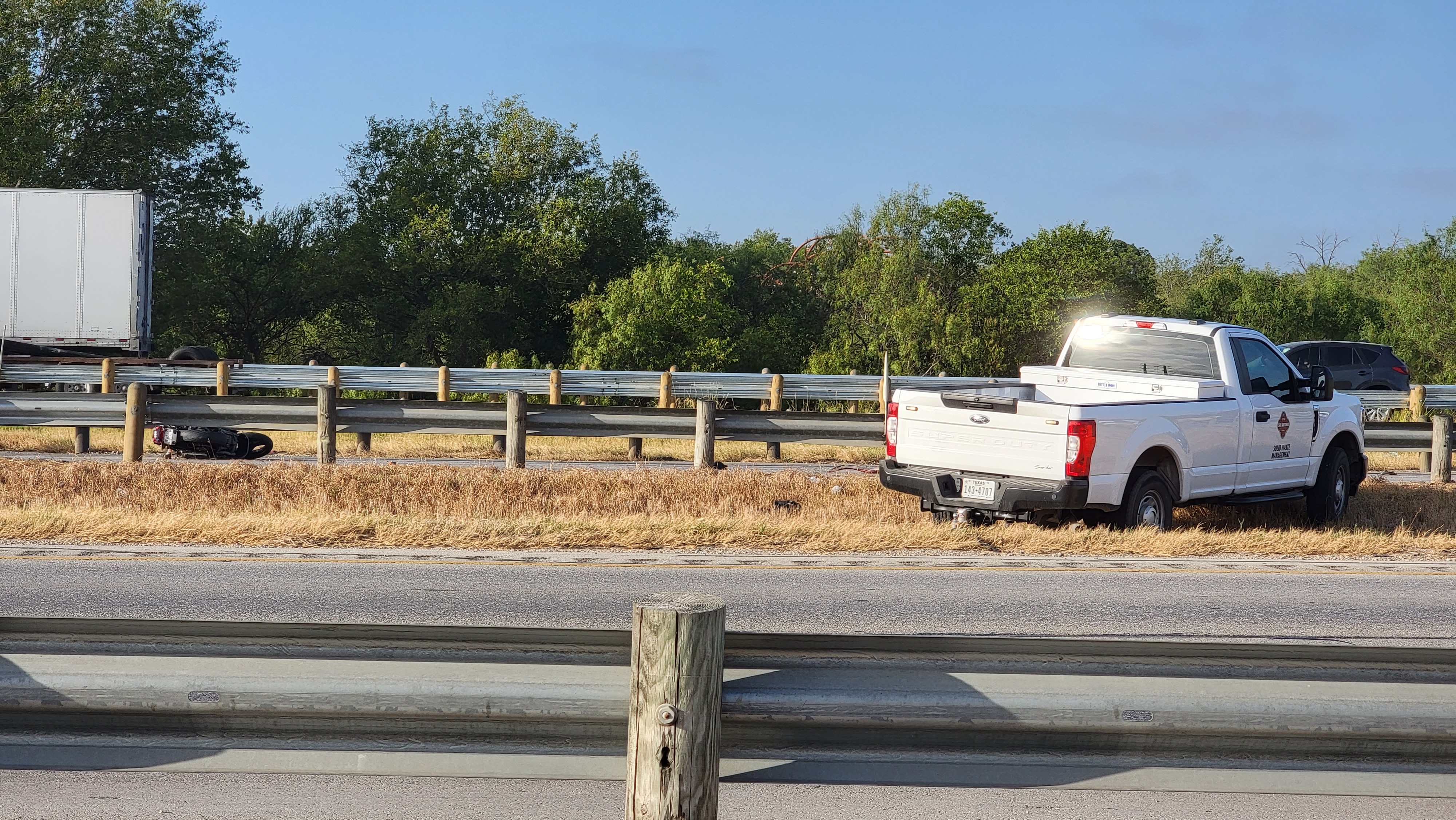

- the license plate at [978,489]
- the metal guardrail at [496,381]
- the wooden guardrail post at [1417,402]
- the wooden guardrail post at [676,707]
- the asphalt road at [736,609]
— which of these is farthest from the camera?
the wooden guardrail post at [1417,402]

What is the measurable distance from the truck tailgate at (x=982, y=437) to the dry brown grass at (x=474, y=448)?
5828 mm

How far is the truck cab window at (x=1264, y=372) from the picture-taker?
11.9 metres

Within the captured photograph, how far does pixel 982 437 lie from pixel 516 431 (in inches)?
251

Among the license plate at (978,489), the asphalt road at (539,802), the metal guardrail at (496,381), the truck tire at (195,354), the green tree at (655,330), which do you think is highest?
the green tree at (655,330)

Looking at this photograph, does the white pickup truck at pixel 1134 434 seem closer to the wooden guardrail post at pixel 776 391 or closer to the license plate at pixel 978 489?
the license plate at pixel 978 489

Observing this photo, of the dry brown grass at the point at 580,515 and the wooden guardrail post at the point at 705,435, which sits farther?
the wooden guardrail post at the point at 705,435

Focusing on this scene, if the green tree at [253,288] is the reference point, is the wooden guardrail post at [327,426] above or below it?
below

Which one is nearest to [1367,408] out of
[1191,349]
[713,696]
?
[1191,349]

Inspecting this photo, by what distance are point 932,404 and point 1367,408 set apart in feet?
53.5

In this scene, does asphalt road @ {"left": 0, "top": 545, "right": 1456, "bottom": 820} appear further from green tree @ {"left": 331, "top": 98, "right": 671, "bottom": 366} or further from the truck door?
green tree @ {"left": 331, "top": 98, "right": 671, "bottom": 366}

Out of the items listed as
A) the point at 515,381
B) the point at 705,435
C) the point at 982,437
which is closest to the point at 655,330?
the point at 515,381

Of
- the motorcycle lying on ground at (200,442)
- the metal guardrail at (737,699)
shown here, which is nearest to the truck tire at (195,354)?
the motorcycle lying on ground at (200,442)

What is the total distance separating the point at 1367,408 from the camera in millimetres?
23891

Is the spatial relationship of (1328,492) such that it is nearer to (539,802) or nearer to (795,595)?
(795,595)
